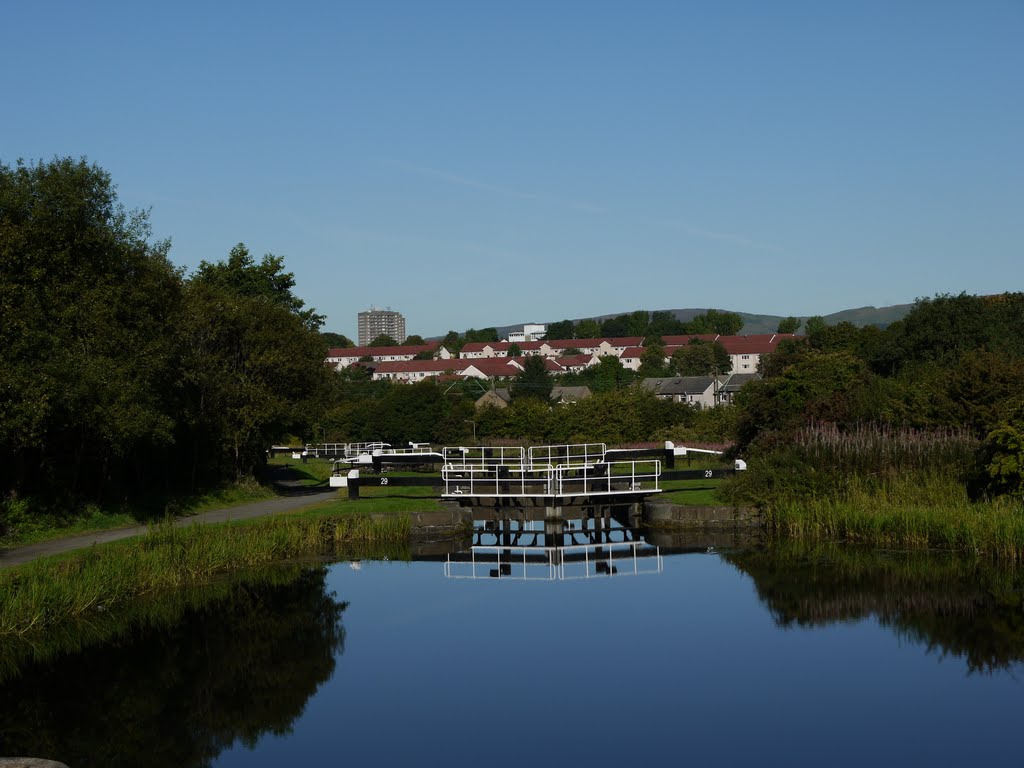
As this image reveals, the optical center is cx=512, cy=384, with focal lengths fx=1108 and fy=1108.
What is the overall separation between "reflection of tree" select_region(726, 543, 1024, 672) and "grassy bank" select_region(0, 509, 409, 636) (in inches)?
375

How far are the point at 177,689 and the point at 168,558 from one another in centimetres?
688

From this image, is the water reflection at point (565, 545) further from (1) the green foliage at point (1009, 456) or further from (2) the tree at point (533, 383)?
(2) the tree at point (533, 383)

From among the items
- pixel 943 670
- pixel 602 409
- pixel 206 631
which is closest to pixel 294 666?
pixel 206 631

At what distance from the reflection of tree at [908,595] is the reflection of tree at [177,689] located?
847 cm

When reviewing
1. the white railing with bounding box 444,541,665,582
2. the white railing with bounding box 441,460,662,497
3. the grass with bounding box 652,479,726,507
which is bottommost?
the white railing with bounding box 444,541,665,582

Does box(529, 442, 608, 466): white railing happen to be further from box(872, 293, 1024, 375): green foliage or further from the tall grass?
box(872, 293, 1024, 375): green foliage

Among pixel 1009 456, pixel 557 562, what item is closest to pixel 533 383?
pixel 557 562

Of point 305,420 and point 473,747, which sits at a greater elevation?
point 305,420

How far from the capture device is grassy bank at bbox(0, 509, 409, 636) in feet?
59.0

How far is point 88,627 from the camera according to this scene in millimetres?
18328

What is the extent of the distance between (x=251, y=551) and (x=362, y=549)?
3.54m

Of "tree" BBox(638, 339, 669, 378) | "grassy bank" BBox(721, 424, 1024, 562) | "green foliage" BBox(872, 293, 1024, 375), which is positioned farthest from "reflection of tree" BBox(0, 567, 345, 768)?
"tree" BBox(638, 339, 669, 378)

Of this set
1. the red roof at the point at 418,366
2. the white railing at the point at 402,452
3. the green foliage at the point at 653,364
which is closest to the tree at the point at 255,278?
the white railing at the point at 402,452

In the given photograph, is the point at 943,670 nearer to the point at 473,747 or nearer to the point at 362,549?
the point at 473,747
